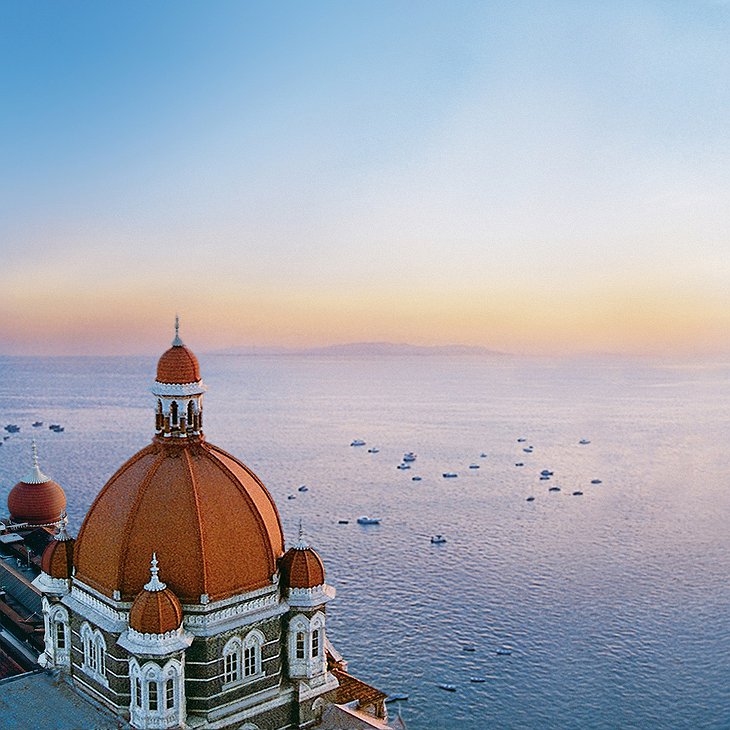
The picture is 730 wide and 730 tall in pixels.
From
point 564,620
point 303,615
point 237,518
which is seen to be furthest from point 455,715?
point 237,518

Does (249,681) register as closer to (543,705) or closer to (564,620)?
(543,705)

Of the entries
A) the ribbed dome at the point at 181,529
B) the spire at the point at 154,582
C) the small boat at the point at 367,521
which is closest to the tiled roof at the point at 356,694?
the ribbed dome at the point at 181,529

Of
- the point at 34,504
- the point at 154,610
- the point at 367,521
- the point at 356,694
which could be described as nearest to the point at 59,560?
the point at 154,610

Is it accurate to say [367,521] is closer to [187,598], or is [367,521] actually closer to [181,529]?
[181,529]

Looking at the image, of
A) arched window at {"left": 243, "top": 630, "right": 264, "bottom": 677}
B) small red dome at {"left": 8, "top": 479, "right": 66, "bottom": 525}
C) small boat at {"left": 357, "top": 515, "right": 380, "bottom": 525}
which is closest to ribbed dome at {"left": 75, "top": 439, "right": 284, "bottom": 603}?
arched window at {"left": 243, "top": 630, "right": 264, "bottom": 677}

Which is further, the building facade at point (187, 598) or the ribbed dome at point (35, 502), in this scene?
the ribbed dome at point (35, 502)

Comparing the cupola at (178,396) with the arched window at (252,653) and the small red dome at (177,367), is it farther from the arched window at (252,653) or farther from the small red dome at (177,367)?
the arched window at (252,653)

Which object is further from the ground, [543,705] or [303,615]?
[303,615]
